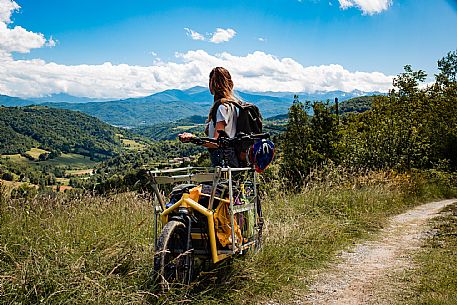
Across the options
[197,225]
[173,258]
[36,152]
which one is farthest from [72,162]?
[173,258]

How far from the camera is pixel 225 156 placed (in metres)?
4.74

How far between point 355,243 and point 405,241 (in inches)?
38.8

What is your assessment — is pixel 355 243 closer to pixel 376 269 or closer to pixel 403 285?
pixel 376 269

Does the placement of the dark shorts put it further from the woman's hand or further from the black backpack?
the woman's hand

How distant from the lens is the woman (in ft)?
15.4

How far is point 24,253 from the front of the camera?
4148mm

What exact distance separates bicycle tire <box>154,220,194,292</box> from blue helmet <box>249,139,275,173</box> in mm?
1283

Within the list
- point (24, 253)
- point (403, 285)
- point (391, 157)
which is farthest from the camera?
point (391, 157)

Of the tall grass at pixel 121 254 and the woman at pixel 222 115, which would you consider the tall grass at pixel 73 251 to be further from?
the woman at pixel 222 115

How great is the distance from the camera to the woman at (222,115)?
15.4 ft

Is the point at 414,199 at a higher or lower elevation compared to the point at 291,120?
lower

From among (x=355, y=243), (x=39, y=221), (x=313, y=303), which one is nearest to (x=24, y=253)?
(x=39, y=221)

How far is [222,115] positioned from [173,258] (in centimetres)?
163

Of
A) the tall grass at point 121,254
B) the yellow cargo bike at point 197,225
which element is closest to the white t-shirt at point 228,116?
the yellow cargo bike at point 197,225
